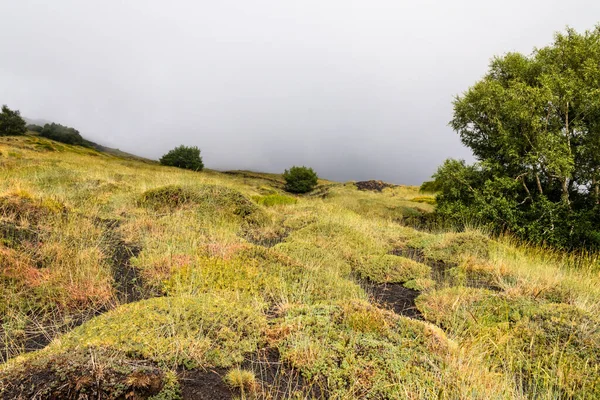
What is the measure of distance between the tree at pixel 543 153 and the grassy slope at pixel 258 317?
6.14 metres

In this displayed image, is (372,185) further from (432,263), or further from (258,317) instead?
(258,317)

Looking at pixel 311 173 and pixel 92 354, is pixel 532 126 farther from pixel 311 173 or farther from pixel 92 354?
pixel 311 173

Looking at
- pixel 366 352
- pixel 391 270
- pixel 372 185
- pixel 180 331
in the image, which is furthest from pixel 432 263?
pixel 372 185

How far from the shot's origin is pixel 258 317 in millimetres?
3979

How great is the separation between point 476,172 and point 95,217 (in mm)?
19173

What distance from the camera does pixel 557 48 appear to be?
1633cm

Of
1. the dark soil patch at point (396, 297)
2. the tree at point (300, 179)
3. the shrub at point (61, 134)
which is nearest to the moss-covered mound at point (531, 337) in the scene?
the dark soil patch at point (396, 297)

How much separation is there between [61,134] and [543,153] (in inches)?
3391

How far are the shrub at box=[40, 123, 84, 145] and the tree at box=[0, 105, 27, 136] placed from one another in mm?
8155

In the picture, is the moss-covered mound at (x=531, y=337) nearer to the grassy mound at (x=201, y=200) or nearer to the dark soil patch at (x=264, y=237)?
the dark soil patch at (x=264, y=237)

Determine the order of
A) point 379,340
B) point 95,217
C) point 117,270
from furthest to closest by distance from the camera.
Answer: point 95,217, point 117,270, point 379,340

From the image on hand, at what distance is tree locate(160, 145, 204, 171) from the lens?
5962 cm

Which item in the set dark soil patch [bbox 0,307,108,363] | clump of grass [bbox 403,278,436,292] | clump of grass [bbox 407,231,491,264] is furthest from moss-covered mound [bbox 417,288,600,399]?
dark soil patch [bbox 0,307,108,363]

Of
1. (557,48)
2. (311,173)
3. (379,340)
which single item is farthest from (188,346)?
(311,173)
